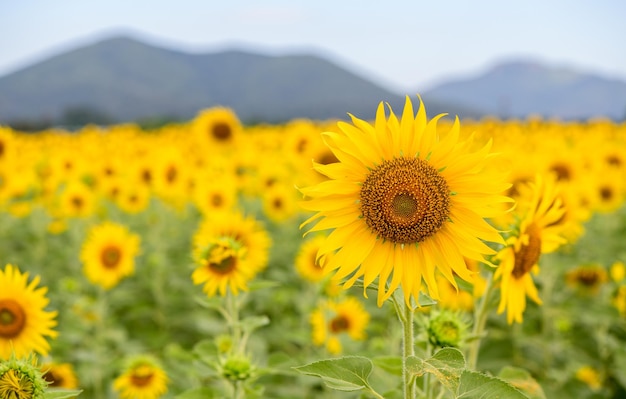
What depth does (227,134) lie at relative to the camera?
8.28 metres

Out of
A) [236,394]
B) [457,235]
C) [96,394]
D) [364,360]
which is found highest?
[457,235]

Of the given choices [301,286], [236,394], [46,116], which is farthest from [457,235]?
[46,116]

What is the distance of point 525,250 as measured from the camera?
2264 mm

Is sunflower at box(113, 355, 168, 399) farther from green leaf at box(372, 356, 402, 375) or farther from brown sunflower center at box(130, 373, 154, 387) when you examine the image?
green leaf at box(372, 356, 402, 375)

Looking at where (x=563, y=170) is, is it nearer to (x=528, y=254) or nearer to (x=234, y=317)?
(x=528, y=254)

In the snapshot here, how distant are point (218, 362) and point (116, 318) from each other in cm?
373

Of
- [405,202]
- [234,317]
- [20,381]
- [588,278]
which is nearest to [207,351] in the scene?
[234,317]

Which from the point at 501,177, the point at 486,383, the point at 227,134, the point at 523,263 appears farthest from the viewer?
the point at 227,134

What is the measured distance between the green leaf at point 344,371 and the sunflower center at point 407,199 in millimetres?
370

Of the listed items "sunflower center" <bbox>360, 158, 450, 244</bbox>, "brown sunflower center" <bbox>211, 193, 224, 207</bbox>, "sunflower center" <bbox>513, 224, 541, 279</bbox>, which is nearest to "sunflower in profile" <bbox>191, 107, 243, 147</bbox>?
"brown sunflower center" <bbox>211, 193, 224, 207</bbox>

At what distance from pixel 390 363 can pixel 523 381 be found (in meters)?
0.55

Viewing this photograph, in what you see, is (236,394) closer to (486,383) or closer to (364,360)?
(364,360)

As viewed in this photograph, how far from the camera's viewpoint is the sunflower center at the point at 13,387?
1.68 metres

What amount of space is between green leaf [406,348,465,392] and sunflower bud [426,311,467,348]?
0.45 meters
